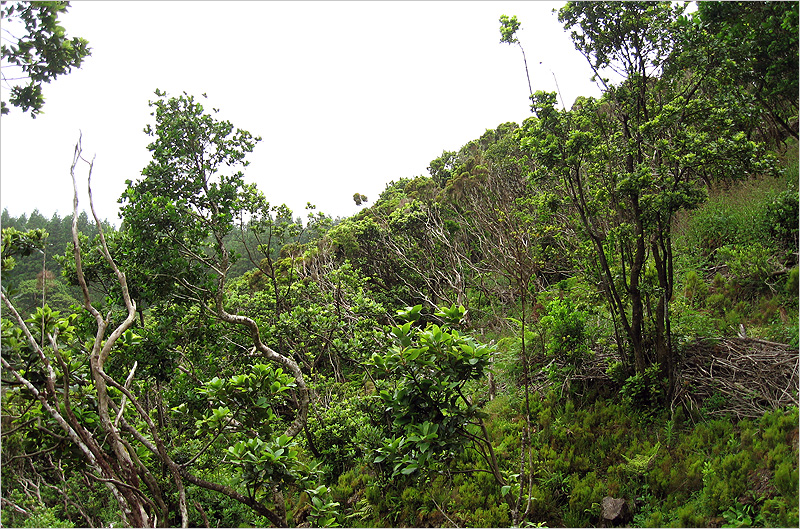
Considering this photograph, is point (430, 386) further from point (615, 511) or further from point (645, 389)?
point (645, 389)

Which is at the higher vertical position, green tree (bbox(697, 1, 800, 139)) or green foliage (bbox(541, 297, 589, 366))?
green tree (bbox(697, 1, 800, 139))

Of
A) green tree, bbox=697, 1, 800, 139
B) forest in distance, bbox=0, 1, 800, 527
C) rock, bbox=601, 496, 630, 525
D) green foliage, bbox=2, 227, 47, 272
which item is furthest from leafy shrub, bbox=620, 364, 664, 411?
green foliage, bbox=2, 227, 47, 272

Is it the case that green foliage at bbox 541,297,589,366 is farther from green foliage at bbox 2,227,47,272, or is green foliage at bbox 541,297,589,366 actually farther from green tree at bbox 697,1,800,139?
green foliage at bbox 2,227,47,272

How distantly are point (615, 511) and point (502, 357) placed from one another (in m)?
→ 3.58

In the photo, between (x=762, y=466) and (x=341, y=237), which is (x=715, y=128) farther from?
(x=341, y=237)

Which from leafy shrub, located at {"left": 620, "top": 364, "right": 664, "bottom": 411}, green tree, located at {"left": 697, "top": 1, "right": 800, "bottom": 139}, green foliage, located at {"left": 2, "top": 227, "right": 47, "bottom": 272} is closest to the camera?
green foliage, located at {"left": 2, "top": 227, "right": 47, "bottom": 272}

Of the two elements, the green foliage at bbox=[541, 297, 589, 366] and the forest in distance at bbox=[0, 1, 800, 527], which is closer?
the forest in distance at bbox=[0, 1, 800, 527]

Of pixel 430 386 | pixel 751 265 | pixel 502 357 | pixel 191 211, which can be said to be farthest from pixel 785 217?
pixel 191 211

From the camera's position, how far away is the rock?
16.5 feet

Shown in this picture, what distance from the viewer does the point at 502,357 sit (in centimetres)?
843

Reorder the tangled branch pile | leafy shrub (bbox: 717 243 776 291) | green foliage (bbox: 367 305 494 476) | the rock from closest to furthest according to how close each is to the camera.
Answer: green foliage (bbox: 367 305 494 476) → the rock → the tangled branch pile → leafy shrub (bbox: 717 243 776 291)

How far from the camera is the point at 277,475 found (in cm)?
322

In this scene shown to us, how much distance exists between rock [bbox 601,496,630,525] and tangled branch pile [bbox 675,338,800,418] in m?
1.67

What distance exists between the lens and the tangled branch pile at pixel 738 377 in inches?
213
